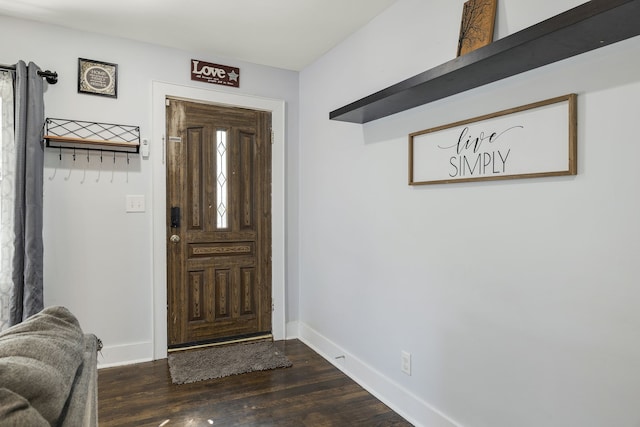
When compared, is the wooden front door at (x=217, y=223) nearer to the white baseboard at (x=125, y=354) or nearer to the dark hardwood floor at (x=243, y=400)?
the white baseboard at (x=125, y=354)

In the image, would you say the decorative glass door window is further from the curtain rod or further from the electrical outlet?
the electrical outlet

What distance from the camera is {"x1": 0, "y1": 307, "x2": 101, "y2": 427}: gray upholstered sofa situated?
0.72 metres

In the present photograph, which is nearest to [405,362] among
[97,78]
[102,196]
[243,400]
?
[243,400]

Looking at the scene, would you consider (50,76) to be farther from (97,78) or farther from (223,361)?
(223,361)

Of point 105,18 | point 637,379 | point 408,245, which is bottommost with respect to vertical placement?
point 637,379

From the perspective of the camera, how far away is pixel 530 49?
55.5 inches

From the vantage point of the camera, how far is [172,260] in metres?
3.18

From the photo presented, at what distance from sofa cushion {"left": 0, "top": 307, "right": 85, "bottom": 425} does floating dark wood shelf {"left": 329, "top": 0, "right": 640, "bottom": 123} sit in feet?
5.40

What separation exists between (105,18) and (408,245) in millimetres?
2473

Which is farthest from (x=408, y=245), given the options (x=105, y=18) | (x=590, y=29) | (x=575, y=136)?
(x=105, y=18)

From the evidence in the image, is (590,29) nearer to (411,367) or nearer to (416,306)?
(416,306)

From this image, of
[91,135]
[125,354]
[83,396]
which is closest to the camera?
[83,396]

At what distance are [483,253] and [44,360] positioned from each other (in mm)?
1663

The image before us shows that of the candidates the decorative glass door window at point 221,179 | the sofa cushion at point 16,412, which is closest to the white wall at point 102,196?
the decorative glass door window at point 221,179
